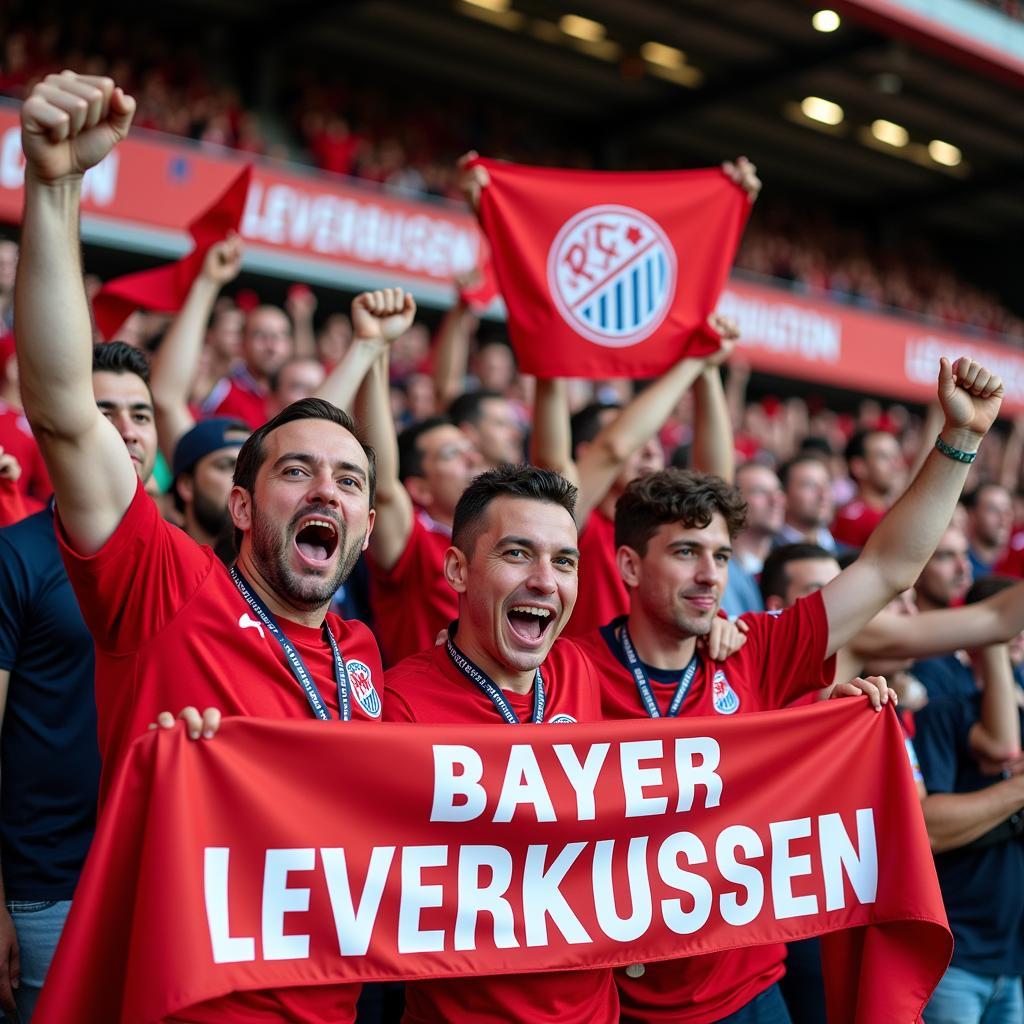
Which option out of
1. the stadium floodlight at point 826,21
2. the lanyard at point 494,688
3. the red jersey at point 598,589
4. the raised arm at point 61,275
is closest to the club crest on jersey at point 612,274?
the red jersey at point 598,589

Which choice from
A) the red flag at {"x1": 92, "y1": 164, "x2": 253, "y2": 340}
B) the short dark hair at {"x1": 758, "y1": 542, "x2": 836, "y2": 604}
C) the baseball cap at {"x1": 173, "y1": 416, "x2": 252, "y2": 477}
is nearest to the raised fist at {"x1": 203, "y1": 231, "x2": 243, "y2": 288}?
the red flag at {"x1": 92, "y1": 164, "x2": 253, "y2": 340}

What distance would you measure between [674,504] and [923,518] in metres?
0.65

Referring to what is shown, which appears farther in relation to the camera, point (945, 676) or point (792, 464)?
point (792, 464)

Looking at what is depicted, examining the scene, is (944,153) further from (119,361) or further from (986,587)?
(119,361)

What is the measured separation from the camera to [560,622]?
114 inches

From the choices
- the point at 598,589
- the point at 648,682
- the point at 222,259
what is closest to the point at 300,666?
the point at 648,682

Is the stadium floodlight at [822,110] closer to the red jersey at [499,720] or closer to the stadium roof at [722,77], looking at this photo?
the stadium roof at [722,77]

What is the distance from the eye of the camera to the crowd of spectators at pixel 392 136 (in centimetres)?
1404

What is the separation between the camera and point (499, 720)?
2816mm

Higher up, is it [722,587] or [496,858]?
[722,587]

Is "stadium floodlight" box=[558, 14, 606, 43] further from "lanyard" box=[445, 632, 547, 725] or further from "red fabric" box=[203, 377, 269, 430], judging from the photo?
"lanyard" box=[445, 632, 547, 725]

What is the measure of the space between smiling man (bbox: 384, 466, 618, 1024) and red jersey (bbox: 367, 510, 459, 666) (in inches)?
32.3

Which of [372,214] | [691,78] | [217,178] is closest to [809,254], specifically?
[691,78]

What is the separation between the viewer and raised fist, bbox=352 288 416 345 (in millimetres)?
3797
